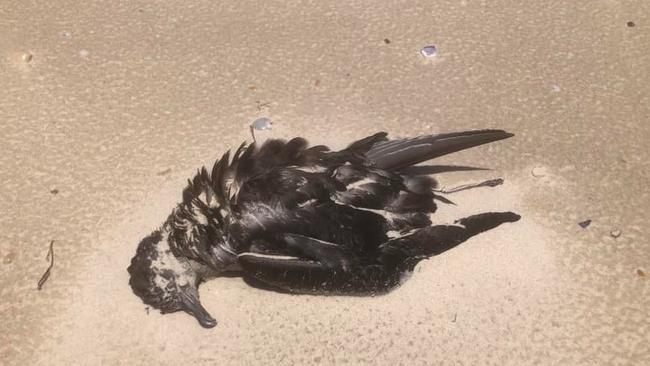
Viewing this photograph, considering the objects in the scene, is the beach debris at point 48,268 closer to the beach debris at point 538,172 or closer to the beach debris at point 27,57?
the beach debris at point 27,57

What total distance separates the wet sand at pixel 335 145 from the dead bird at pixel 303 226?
166mm

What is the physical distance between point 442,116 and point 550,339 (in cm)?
135

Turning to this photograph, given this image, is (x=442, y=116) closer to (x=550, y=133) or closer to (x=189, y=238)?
(x=550, y=133)

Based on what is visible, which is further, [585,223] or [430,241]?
[585,223]

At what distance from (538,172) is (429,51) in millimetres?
1042

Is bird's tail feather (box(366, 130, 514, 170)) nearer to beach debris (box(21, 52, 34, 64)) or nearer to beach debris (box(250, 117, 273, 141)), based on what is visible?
beach debris (box(250, 117, 273, 141))

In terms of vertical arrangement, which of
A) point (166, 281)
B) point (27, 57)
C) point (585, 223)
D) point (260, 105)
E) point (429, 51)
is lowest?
point (166, 281)

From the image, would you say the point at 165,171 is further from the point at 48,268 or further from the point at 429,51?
the point at 429,51

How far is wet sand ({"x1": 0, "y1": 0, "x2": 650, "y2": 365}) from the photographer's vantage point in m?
2.69

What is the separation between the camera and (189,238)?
103 inches

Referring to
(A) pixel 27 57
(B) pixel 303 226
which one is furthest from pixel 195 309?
(A) pixel 27 57

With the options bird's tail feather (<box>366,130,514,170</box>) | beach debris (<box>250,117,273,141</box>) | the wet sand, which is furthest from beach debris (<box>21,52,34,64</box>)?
bird's tail feather (<box>366,130,514,170</box>)

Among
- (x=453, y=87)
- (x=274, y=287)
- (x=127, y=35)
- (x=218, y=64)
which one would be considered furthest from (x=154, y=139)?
(x=453, y=87)

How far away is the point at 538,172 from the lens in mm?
3154
